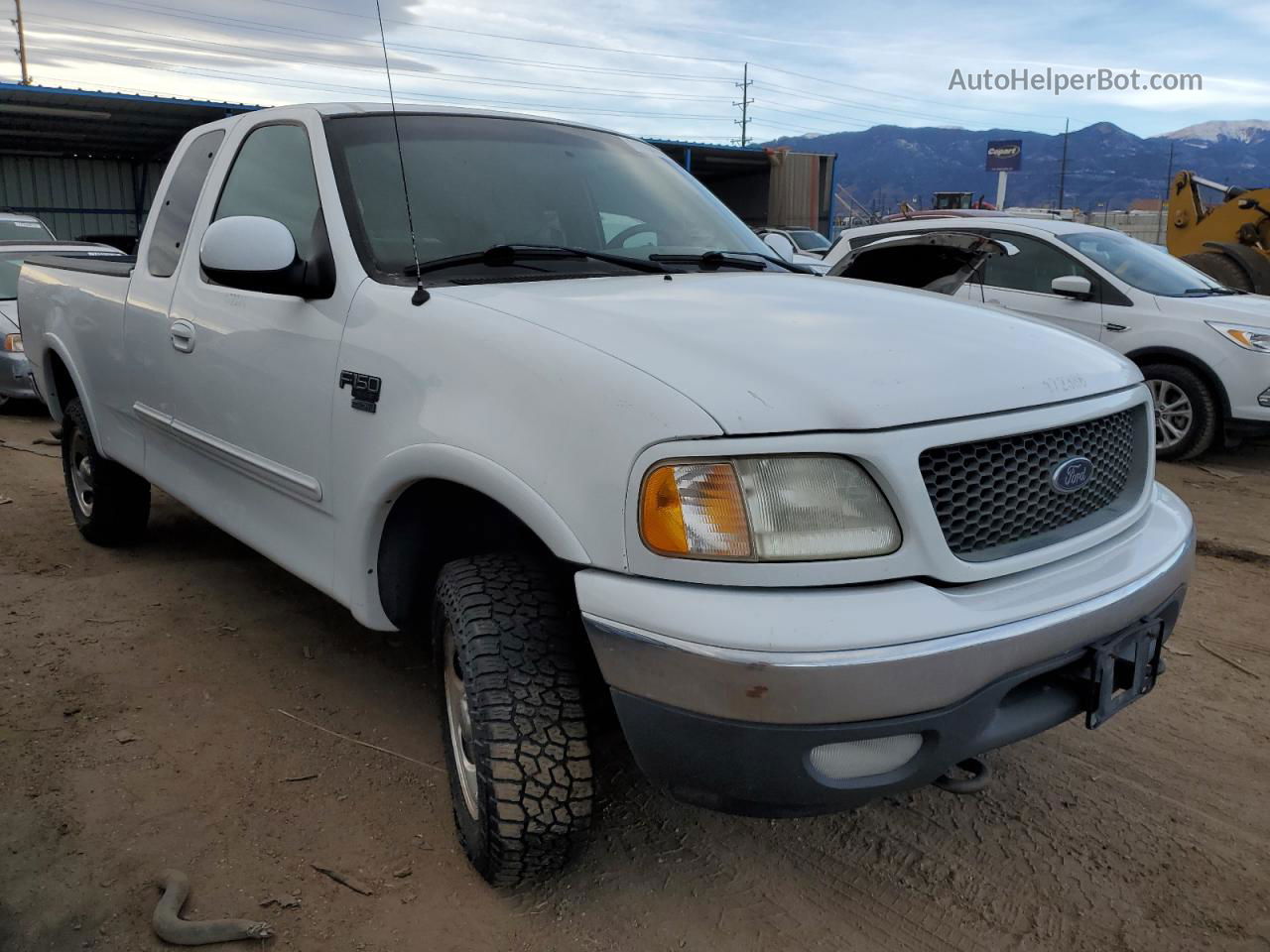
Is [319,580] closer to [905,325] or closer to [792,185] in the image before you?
[905,325]

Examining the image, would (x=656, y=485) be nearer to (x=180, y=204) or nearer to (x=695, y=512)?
(x=695, y=512)

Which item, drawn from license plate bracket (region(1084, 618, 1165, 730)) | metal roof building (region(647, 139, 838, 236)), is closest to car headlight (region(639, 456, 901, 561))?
license plate bracket (region(1084, 618, 1165, 730))

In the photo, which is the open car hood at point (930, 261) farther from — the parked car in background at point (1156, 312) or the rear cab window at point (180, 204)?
the parked car in background at point (1156, 312)

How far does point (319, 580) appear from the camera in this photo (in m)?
2.87

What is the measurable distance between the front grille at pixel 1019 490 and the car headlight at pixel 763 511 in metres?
0.16

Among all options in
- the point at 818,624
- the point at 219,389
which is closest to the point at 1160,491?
the point at 818,624

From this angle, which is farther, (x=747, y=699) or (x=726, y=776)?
(x=726, y=776)

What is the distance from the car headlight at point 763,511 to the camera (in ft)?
6.13

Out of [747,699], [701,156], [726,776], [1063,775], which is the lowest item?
[1063,775]

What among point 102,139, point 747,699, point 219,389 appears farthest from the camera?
point 102,139

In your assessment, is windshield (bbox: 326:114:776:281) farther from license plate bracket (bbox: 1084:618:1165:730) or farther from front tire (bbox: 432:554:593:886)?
license plate bracket (bbox: 1084:618:1165:730)

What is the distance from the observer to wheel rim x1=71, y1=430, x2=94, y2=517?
472 centimetres

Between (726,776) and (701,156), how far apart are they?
2673cm

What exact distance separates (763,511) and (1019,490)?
587 millimetres
